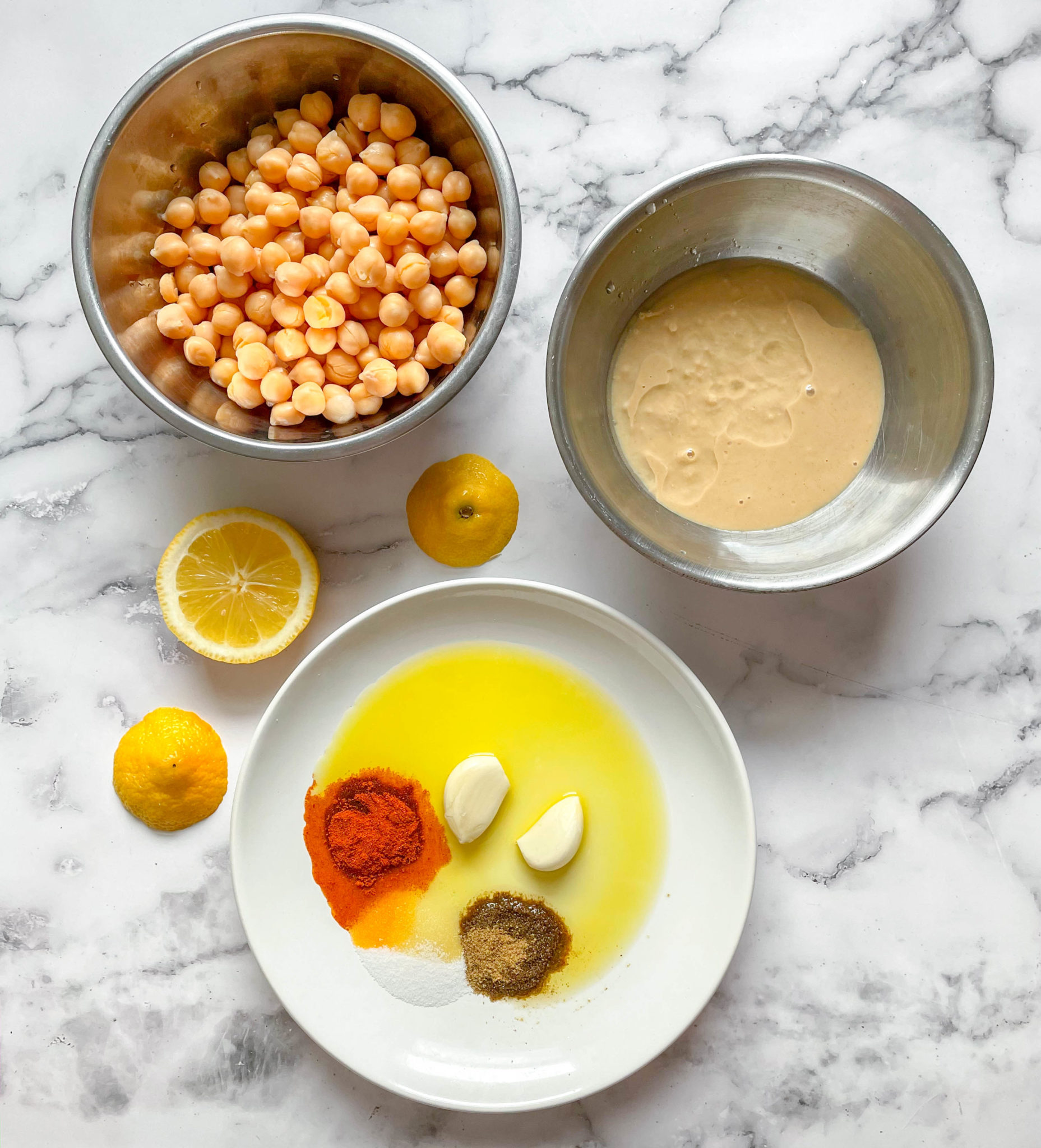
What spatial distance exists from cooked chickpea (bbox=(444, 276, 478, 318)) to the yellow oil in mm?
546

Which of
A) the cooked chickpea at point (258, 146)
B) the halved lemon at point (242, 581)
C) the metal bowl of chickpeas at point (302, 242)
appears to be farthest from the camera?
the halved lemon at point (242, 581)

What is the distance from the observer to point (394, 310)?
1.21 metres

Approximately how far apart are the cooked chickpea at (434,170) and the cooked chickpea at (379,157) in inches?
1.8

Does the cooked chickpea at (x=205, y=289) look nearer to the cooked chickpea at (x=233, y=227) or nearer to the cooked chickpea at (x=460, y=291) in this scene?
the cooked chickpea at (x=233, y=227)

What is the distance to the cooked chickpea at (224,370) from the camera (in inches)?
49.3

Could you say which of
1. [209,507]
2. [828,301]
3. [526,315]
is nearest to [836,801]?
[828,301]

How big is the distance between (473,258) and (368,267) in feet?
0.49

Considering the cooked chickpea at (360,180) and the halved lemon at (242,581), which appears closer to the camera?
the cooked chickpea at (360,180)

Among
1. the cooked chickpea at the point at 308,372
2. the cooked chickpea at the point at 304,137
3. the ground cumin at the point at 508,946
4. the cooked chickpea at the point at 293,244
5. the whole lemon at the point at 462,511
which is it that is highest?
the cooked chickpea at the point at 304,137

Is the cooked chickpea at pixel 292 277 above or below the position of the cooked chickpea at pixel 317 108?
below

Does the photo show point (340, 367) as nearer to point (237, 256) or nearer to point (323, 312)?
point (323, 312)

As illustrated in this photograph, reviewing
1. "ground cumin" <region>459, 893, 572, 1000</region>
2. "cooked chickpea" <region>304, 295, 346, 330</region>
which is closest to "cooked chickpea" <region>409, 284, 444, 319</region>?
"cooked chickpea" <region>304, 295, 346, 330</region>

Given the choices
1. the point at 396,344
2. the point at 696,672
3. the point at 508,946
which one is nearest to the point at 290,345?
the point at 396,344

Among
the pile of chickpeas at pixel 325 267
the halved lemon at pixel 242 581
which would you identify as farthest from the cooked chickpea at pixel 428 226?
the halved lemon at pixel 242 581
